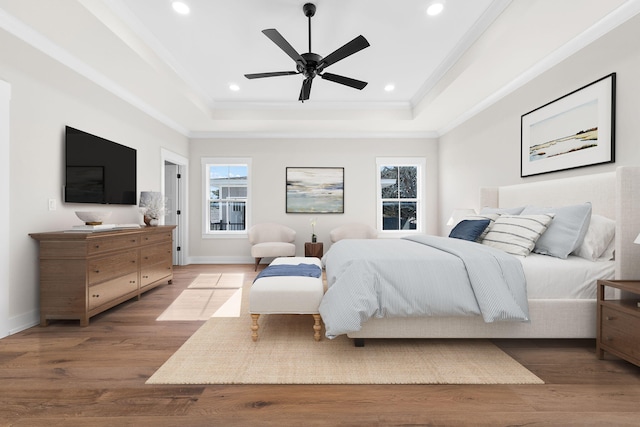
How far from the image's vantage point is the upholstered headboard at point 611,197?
2.11 meters

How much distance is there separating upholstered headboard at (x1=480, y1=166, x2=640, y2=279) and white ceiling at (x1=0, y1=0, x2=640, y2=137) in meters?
1.28

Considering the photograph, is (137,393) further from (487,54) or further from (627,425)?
(487,54)

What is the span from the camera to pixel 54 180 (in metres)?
2.97

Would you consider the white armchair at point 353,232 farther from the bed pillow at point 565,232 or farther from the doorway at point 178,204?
the bed pillow at point 565,232

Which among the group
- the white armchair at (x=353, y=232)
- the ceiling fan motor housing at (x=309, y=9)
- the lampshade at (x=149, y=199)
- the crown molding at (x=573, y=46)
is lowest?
the white armchair at (x=353, y=232)

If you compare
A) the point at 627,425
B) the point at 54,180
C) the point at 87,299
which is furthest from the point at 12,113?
the point at 627,425

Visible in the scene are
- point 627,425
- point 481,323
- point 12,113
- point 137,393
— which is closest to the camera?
point 627,425

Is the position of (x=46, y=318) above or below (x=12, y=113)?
below

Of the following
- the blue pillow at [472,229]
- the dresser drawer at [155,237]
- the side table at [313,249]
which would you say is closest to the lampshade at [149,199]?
the dresser drawer at [155,237]

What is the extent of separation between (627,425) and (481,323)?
851 millimetres

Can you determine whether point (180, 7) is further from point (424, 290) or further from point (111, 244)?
point (424, 290)

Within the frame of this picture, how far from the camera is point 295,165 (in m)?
6.15

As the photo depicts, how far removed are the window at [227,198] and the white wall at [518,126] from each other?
3.98m

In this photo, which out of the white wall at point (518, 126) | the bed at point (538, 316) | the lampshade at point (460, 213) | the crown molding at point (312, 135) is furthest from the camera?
the crown molding at point (312, 135)
